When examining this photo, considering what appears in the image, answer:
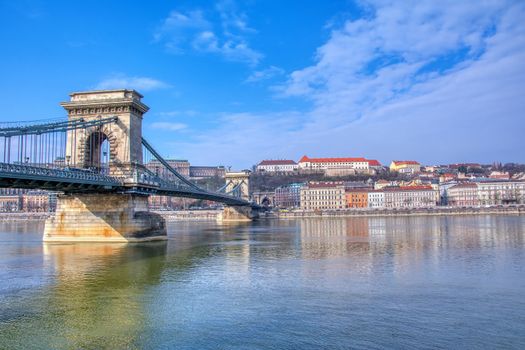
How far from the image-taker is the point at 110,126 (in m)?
36.0

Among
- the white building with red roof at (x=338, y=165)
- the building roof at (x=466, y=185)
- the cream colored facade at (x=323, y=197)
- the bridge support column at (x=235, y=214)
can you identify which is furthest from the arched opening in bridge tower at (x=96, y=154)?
the white building with red roof at (x=338, y=165)

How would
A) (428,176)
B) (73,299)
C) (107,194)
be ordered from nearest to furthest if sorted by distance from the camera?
1. (73,299)
2. (107,194)
3. (428,176)

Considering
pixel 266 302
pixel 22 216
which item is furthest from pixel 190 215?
pixel 266 302

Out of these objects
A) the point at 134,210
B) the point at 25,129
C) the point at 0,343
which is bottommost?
the point at 0,343

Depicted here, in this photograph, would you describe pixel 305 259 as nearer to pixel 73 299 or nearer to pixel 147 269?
pixel 147 269

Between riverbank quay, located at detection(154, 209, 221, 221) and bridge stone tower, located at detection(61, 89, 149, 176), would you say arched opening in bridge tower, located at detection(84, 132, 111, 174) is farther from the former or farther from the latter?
riverbank quay, located at detection(154, 209, 221, 221)

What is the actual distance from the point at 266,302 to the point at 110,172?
24.3 meters

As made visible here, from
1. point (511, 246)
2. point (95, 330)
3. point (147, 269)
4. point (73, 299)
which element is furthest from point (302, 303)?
point (511, 246)

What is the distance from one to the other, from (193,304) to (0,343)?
18.1 feet

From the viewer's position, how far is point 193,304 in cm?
1503

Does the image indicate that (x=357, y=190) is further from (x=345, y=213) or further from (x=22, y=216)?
(x=22, y=216)

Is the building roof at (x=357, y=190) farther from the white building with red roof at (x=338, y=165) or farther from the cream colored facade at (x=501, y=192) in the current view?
the white building with red roof at (x=338, y=165)

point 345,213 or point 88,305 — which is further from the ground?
point 345,213

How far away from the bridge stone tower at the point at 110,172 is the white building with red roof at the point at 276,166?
144289 millimetres
